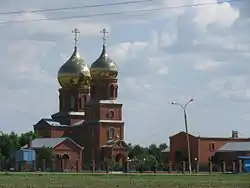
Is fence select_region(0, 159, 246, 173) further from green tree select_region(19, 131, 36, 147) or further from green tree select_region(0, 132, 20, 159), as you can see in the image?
green tree select_region(19, 131, 36, 147)

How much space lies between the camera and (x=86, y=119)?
13512 centimetres

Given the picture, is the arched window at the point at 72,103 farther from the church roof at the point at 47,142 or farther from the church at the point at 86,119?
the church roof at the point at 47,142

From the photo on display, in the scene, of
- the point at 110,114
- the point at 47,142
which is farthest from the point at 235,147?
the point at 47,142

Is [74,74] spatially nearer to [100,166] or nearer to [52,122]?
[52,122]

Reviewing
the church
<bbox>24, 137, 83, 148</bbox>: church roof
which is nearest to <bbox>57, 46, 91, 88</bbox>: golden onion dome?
the church

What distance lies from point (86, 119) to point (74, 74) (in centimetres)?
765

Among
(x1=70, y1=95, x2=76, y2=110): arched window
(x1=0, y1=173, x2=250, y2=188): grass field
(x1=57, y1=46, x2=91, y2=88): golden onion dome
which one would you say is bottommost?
(x1=0, y1=173, x2=250, y2=188): grass field

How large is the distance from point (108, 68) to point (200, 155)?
20.4m

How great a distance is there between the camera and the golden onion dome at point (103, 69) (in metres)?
132

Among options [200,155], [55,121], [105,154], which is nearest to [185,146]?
[200,155]

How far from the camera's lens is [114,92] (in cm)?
13212

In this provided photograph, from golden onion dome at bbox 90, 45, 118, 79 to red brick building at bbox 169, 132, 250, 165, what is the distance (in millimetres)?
14898

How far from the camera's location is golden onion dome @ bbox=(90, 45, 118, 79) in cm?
13162

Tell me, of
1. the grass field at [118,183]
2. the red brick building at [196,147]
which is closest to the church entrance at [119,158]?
the red brick building at [196,147]
